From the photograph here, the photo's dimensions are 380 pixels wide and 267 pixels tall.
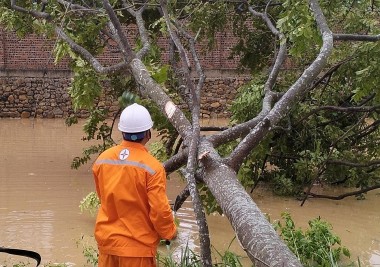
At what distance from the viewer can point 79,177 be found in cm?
1285

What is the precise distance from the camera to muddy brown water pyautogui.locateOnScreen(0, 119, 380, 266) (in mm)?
8598

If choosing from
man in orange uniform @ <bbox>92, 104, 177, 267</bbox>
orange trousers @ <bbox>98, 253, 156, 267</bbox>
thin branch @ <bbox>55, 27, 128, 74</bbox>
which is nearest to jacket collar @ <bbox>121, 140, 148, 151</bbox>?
man in orange uniform @ <bbox>92, 104, 177, 267</bbox>

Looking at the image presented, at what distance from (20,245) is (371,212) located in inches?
233

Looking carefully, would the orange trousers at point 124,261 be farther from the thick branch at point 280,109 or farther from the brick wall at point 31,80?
the brick wall at point 31,80

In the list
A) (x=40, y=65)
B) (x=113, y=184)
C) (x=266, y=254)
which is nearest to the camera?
(x=266, y=254)

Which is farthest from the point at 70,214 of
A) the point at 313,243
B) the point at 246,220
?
the point at 246,220

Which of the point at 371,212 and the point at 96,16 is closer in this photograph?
the point at 96,16

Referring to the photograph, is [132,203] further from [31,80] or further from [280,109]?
[31,80]

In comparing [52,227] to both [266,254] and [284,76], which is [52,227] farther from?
[266,254]

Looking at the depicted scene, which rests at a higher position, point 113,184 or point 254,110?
point 113,184

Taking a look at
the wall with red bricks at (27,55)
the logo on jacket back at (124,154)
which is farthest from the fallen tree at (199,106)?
the wall with red bricks at (27,55)

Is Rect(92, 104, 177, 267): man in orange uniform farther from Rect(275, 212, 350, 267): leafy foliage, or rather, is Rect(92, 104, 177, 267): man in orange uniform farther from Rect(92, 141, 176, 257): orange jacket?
Rect(275, 212, 350, 267): leafy foliage

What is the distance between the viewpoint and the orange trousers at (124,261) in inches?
175

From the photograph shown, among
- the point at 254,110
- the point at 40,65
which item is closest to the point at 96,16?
the point at 254,110
